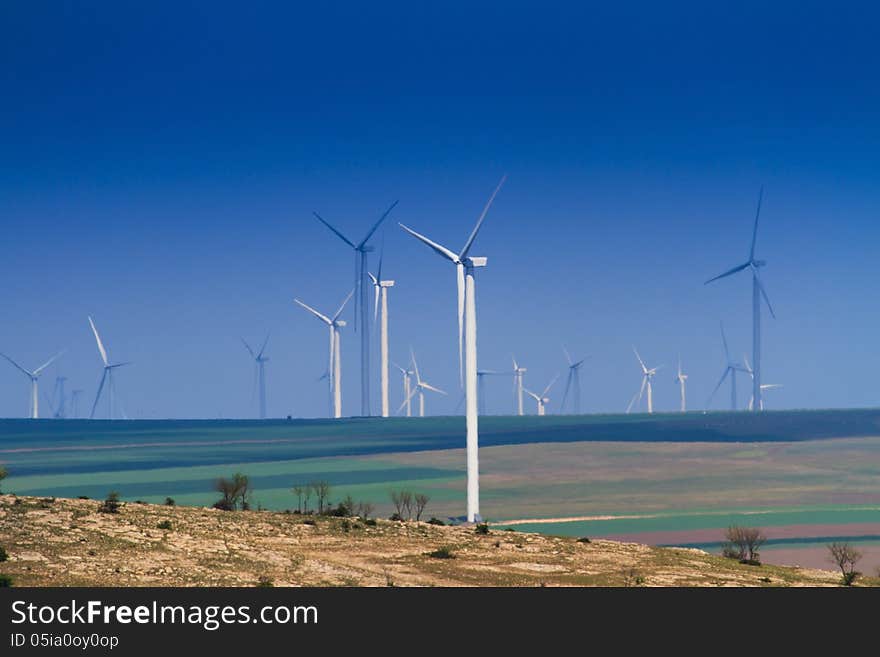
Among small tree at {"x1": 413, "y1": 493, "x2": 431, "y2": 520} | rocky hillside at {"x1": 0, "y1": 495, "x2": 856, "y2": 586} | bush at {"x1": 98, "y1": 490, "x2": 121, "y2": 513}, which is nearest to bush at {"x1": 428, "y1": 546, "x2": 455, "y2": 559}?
rocky hillside at {"x1": 0, "y1": 495, "x2": 856, "y2": 586}

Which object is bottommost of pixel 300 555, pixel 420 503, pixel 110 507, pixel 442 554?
pixel 442 554

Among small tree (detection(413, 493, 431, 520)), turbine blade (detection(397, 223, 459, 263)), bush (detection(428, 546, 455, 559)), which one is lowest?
bush (detection(428, 546, 455, 559))

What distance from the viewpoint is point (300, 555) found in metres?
44.2

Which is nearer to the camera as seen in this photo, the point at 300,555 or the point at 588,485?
the point at 300,555

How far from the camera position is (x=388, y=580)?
3900cm

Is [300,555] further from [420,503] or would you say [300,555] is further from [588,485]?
[588,485]

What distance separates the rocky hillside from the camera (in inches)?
1521

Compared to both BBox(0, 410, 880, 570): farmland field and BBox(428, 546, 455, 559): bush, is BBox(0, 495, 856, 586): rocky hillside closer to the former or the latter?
BBox(428, 546, 455, 559): bush

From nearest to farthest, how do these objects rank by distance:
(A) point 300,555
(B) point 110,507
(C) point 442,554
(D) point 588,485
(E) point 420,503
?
(A) point 300,555 → (C) point 442,554 → (B) point 110,507 → (E) point 420,503 → (D) point 588,485

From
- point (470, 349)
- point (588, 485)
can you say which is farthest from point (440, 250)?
point (588, 485)

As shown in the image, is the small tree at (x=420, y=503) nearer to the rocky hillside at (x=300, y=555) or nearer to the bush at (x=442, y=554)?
the rocky hillside at (x=300, y=555)

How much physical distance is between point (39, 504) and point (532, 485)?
81.3m
